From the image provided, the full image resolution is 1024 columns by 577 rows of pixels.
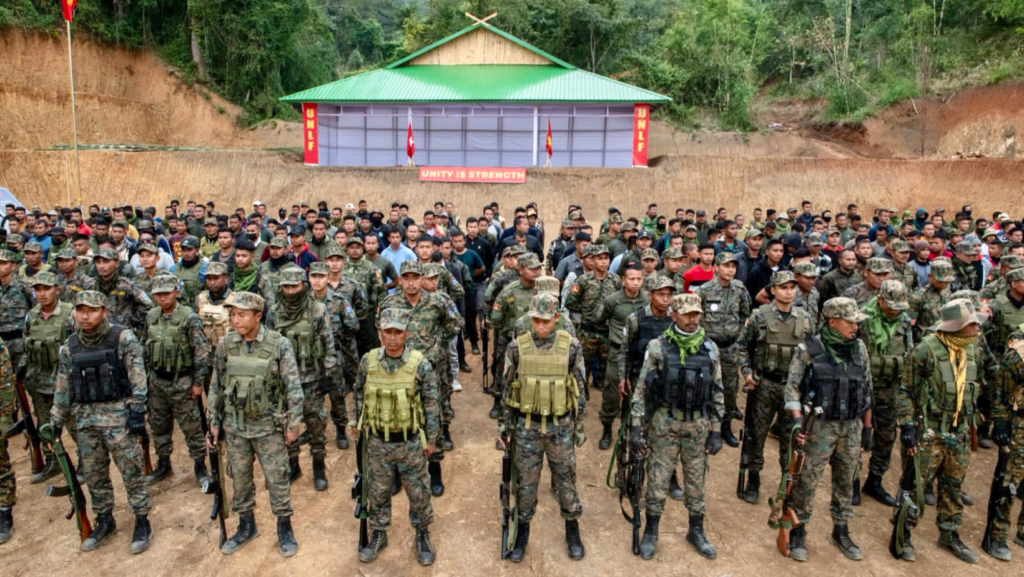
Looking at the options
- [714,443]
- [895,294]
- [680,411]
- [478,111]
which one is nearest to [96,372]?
[680,411]

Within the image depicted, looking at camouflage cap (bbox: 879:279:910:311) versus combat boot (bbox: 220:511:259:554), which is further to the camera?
camouflage cap (bbox: 879:279:910:311)

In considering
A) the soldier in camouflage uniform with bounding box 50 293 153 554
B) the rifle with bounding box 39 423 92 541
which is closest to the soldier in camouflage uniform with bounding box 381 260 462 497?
the soldier in camouflage uniform with bounding box 50 293 153 554

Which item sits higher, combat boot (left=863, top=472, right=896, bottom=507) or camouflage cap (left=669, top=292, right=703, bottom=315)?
camouflage cap (left=669, top=292, right=703, bottom=315)

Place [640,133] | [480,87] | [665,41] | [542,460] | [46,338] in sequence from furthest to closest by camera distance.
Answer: [665,41], [480,87], [640,133], [46,338], [542,460]

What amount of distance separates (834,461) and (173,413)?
5.84 meters

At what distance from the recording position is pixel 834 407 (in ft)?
15.5

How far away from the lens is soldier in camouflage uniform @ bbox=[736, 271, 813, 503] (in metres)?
5.58

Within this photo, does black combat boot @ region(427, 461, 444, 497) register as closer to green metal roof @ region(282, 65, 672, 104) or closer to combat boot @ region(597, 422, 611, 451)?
combat boot @ region(597, 422, 611, 451)

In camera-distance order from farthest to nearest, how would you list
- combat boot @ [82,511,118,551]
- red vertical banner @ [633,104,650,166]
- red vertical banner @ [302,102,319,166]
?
red vertical banner @ [302,102,319,166] → red vertical banner @ [633,104,650,166] → combat boot @ [82,511,118,551]

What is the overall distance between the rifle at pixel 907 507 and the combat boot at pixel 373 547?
4062 mm

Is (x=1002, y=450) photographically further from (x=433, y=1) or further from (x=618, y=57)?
(x=433, y=1)

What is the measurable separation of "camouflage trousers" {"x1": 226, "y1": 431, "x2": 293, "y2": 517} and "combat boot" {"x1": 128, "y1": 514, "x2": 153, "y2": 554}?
0.80 m

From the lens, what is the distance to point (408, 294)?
6.06 meters

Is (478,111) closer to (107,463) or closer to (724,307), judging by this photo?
(724,307)
